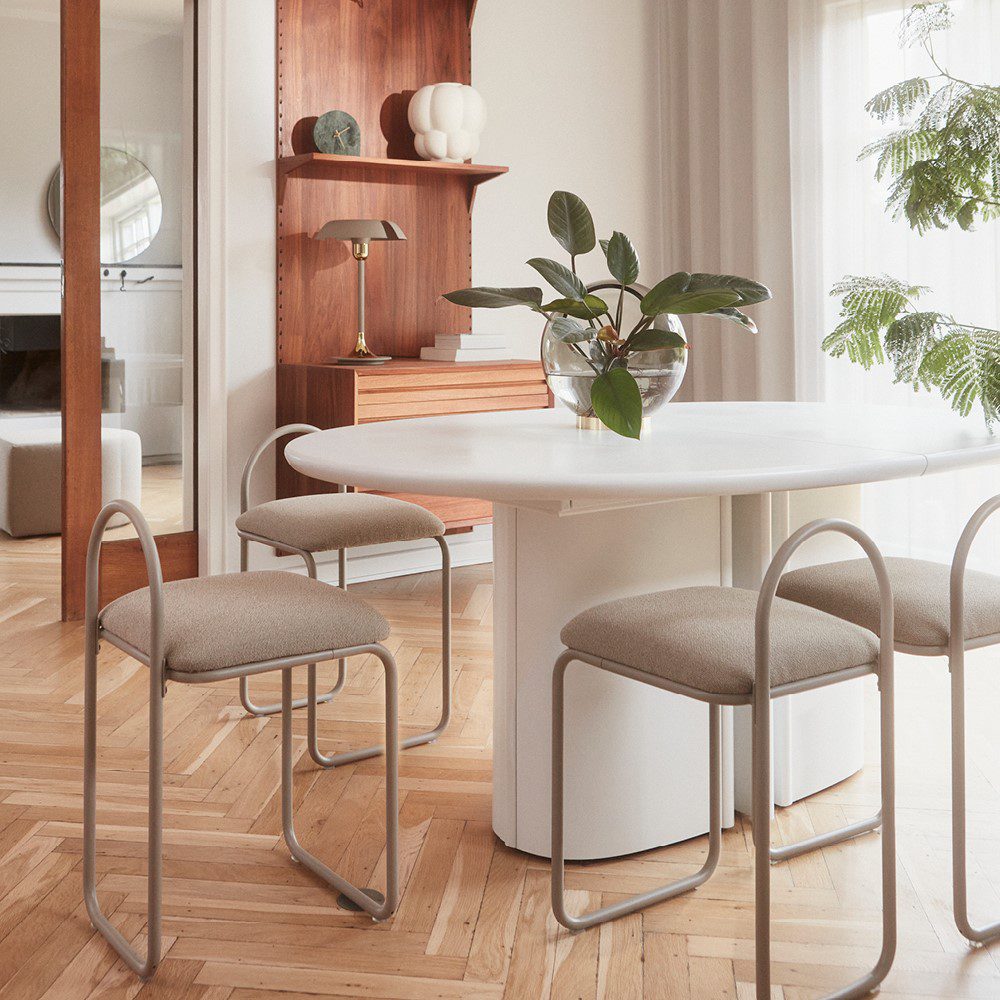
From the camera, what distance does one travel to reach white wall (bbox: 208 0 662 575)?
4.01 metres

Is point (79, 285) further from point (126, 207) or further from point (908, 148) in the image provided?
point (908, 148)

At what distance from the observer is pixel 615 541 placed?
2100 mm

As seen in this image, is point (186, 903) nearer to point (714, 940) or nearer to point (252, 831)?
point (252, 831)

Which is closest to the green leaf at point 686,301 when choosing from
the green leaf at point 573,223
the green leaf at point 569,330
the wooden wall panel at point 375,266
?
the green leaf at point 569,330

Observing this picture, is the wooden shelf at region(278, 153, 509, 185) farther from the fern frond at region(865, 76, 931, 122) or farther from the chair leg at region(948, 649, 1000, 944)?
the chair leg at region(948, 649, 1000, 944)

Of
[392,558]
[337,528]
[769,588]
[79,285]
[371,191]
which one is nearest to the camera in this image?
[769,588]

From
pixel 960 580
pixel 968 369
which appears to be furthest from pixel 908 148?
pixel 960 580

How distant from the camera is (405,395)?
3.98m

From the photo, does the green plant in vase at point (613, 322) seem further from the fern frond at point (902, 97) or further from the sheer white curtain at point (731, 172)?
the sheer white curtain at point (731, 172)

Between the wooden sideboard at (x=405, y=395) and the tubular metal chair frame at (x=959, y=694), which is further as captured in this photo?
the wooden sideboard at (x=405, y=395)

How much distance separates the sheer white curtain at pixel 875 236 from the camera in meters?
3.96

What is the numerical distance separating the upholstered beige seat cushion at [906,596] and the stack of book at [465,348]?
7.57 feet

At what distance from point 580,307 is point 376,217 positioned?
2.38m

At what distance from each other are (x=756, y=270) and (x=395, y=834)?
3263 millimetres
